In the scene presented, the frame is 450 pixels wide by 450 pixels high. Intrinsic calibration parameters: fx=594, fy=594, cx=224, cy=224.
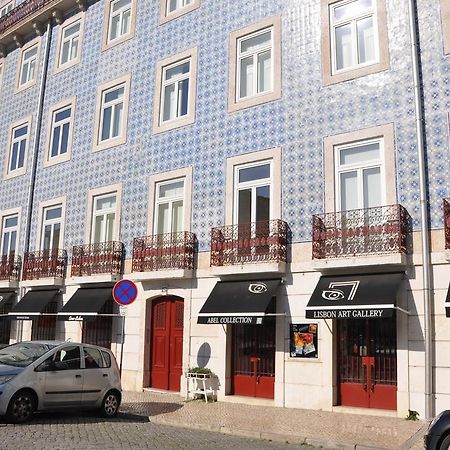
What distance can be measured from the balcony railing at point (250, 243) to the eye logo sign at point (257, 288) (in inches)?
20.5

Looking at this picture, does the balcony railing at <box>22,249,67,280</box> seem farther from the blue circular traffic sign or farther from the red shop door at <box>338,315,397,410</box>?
the red shop door at <box>338,315,397,410</box>

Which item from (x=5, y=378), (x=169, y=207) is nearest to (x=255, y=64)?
(x=169, y=207)

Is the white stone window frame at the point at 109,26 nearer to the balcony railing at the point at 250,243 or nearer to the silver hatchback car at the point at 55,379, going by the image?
the balcony railing at the point at 250,243

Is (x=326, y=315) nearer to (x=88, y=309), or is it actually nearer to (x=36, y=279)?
(x=88, y=309)

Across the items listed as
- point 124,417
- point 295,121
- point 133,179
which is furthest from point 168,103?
point 124,417

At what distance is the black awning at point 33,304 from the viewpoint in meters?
17.5

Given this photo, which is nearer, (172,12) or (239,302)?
(239,302)

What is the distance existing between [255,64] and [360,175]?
14.0ft

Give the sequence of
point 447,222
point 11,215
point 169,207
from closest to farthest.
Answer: point 447,222
point 169,207
point 11,215

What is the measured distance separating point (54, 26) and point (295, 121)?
1184 centimetres

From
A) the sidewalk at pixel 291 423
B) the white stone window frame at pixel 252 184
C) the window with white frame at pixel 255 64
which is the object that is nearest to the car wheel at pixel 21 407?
the sidewalk at pixel 291 423

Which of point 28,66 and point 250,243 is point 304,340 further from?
point 28,66

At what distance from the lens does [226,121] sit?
14.7 metres

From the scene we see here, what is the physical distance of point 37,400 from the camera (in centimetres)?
1037
